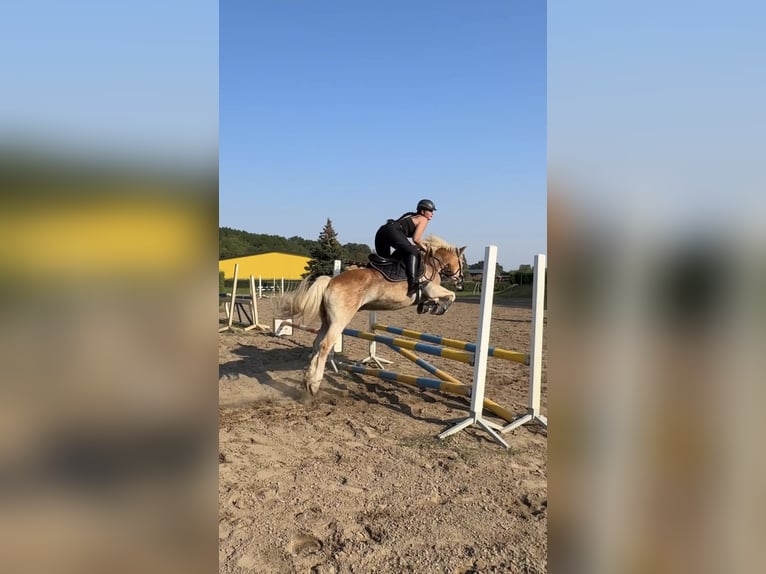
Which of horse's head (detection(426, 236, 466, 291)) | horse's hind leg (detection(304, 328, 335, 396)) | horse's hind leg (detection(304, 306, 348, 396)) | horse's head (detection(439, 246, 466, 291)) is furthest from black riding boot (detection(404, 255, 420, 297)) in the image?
horse's hind leg (detection(304, 328, 335, 396))

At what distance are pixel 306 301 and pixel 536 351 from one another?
7.78ft

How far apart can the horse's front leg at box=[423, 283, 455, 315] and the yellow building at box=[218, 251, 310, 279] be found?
982 inches

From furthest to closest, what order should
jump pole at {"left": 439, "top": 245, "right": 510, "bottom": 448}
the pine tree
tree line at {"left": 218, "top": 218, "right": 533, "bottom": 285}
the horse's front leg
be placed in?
the pine tree < tree line at {"left": 218, "top": 218, "right": 533, "bottom": 285} < the horse's front leg < jump pole at {"left": 439, "top": 245, "right": 510, "bottom": 448}

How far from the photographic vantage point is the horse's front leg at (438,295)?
5.46 m

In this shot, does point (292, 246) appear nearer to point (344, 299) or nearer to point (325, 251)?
point (325, 251)

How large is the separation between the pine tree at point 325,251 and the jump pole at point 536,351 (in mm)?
29820

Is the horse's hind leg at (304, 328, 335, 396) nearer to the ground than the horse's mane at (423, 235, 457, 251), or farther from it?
nearer to the ground

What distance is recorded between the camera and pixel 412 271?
17.4 ft

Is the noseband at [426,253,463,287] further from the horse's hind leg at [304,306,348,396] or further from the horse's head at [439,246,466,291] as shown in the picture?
the horse's hind leg at [304,306,348,396]

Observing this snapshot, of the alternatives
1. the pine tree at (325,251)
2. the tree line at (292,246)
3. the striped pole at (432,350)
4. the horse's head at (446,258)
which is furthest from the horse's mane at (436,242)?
the pine tree at (325,251)

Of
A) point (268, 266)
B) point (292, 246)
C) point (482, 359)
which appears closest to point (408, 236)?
point (482, 359)

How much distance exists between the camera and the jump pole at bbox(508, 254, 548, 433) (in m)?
3.93
